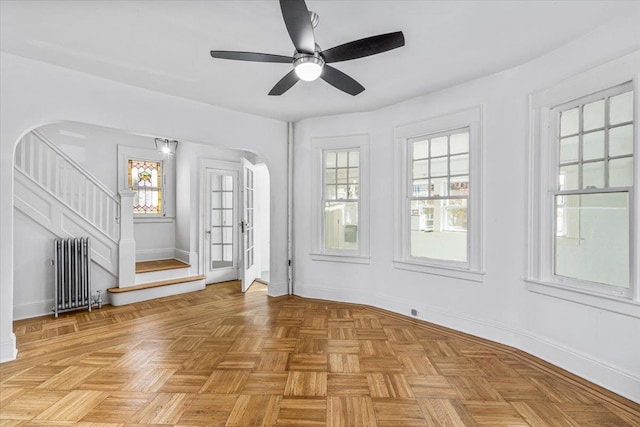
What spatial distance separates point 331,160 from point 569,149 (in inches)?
107

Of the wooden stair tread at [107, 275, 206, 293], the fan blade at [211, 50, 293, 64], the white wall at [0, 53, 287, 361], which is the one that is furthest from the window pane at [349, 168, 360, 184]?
the wooden stair tread at [107, 275, 206, 293]

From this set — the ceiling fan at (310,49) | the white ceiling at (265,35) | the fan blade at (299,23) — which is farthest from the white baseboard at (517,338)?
the fan blade at (299,23)

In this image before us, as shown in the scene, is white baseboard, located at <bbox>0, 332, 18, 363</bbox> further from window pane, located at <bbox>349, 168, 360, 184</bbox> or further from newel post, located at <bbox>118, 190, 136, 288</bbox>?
window pane, located at <bbox>349, 168, 360, 184</bbox>

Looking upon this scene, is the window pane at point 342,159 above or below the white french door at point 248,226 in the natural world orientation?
above

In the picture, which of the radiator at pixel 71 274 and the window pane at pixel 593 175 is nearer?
the window pane at pixel 593 175

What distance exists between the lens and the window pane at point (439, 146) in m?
3.51

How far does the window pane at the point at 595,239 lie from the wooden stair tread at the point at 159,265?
4997 mm

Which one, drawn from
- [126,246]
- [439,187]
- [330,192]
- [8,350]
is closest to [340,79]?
[439,187]

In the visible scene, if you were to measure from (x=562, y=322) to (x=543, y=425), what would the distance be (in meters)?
1.01

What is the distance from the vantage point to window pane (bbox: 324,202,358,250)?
440 cm

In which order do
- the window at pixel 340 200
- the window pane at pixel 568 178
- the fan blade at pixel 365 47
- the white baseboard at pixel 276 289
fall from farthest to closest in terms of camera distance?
the white baseboard at pixel 276 289
the window at pixel 340 200
the window pane at pixel 568 178
the fan blade at pixel 365 47

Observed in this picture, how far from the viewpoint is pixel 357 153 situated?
434cm

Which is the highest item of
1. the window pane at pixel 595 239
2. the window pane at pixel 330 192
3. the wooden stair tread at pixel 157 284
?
the window pane at pixel 330 192

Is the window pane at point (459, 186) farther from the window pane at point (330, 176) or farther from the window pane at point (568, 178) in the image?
the window pane at point (330, 176)
